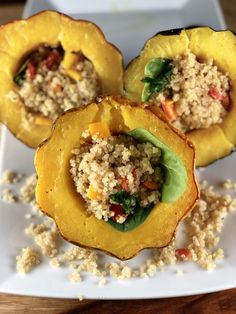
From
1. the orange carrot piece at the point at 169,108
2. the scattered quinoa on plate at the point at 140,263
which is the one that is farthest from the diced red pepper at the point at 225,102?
the scattered quinoa on plate at the point at 140,263

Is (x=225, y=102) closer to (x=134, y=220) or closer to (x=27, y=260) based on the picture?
(x=134, y=220)

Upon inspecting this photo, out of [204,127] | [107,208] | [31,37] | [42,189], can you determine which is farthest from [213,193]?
[31,37]

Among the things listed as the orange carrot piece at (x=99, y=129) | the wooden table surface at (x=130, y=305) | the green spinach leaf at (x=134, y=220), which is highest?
the orange carrot piece at (x=99, y=129)

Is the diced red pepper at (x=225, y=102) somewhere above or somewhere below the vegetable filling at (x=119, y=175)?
above

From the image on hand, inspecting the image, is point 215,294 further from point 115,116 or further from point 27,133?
point 27,133

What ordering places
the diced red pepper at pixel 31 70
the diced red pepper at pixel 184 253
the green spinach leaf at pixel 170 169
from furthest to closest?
the diced red pepper at pixel 31 70, the diced red pepper at pixel 184 253, the green spinach leaf at pixel 170 169

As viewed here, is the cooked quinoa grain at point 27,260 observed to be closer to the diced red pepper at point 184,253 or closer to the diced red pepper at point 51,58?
the diced red pepper at point 184,253
